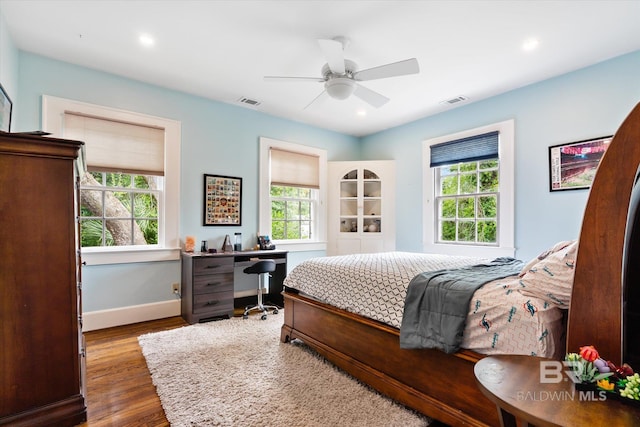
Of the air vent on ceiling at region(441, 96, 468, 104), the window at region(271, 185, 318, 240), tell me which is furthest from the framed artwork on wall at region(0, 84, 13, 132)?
the air vent on ceiling at region(441, 96, 468, 104)

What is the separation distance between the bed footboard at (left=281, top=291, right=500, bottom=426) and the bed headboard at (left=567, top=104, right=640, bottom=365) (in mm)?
562

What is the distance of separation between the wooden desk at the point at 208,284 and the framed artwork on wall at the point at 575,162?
362 centimetres

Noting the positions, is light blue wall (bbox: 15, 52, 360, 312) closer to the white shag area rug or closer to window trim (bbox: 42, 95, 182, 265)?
window trim (bbox: 42, 95, 182, 265)

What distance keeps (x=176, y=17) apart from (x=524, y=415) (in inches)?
124

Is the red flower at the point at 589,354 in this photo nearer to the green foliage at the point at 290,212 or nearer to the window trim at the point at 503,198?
the window trim at the point at 503,198

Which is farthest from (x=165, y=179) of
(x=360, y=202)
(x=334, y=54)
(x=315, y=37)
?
(x=360, y=202)

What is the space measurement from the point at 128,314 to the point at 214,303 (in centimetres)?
93

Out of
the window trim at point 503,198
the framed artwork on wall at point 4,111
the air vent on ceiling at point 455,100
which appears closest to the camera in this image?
the framed artwork on wall at point 4,111

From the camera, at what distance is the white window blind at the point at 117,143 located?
3.28 metres

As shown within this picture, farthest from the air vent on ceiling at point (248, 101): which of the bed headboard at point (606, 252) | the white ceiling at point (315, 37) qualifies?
the bed headboard at point (606, 252)

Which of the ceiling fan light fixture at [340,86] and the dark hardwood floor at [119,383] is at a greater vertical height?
the ceiling fan light fixture at [340,86]

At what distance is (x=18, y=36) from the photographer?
8.93 ft

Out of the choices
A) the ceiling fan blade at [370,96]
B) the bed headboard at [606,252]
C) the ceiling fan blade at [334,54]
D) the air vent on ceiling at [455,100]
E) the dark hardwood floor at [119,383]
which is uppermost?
the air vent on ceiling at [455,100]

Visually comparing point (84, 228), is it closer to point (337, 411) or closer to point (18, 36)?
point (18, 36)
